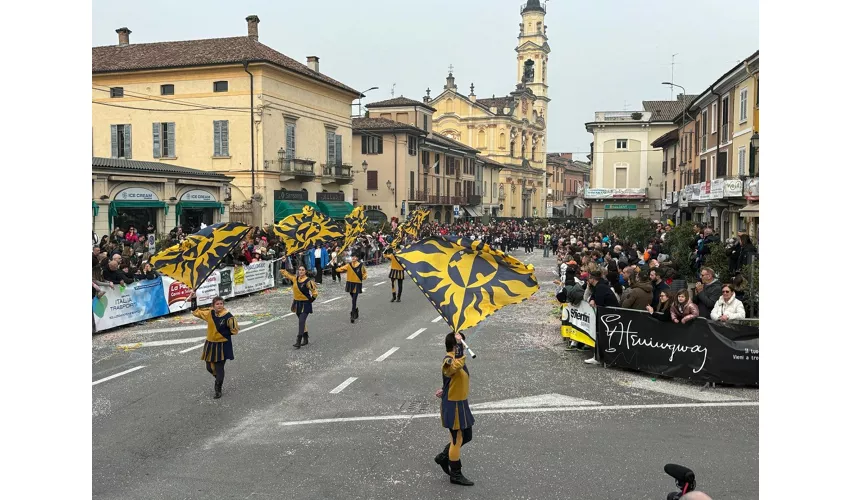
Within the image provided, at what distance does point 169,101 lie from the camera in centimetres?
3912

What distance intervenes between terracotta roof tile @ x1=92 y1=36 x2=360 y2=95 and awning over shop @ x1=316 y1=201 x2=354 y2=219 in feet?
23.8

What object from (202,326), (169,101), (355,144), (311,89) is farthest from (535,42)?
(202,326)

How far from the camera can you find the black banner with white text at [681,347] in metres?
11.6

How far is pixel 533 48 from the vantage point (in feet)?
324

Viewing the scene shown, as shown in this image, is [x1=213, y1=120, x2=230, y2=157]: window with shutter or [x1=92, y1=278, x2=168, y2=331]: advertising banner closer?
[x1=92, y1=278, x2=168, y2=331]: advertising banner

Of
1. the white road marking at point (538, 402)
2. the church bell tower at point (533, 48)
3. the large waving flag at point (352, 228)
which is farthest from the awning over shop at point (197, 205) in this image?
the church bell tower at point (533, 48)

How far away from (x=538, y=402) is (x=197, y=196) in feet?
85.8

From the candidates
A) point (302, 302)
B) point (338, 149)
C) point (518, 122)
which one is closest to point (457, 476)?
point (302, 302)

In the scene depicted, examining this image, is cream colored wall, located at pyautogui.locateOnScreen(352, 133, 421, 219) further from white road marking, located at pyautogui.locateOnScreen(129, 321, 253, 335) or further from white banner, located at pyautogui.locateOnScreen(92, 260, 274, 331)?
white road marking, located at pyautogui.locateOnScreen(129, 321, 253, 335)

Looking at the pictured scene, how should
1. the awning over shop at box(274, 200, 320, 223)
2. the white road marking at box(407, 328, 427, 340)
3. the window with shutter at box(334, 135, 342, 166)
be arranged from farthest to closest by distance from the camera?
1. the window with shutter at box(334, 135, 342, 166)
2. the awning over shop at box(274, 200, 320, 223)
3. the white road marking at box(407, 328, 427, 340)

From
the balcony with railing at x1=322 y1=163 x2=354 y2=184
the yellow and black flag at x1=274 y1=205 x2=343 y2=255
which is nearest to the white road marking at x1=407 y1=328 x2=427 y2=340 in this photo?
the yellow and black flag at x1=274 y1=205 x2=343 y2=255

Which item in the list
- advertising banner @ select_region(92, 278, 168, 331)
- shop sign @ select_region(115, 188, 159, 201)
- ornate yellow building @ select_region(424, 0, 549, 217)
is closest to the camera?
advertising banner @ select_region(92, 278, 168, 331)

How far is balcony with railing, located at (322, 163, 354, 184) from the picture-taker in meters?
45.1

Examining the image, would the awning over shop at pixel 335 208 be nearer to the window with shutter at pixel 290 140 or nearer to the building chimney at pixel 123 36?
the window with shutter at pixel 290 140
